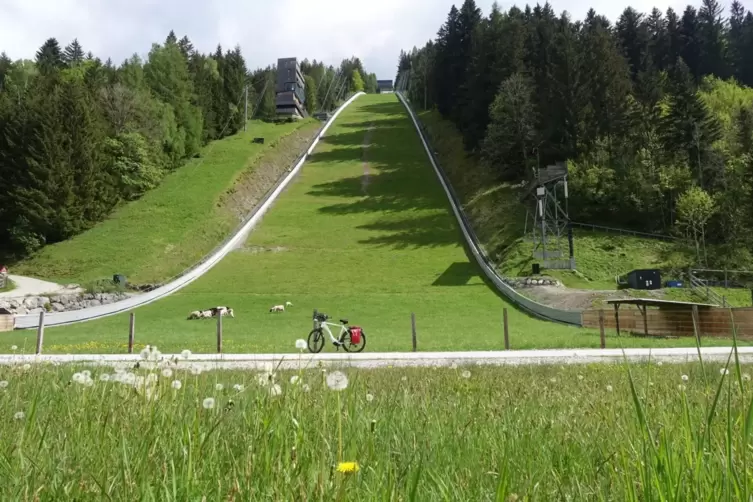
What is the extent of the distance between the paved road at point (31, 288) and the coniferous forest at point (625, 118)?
37412mm

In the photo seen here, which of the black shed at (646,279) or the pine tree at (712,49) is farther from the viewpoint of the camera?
the pine tree at (712,49)

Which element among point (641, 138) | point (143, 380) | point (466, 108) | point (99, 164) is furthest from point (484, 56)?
point (143, 380)

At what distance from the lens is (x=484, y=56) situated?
68.1m

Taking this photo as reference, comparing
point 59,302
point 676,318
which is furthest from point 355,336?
point 59,302

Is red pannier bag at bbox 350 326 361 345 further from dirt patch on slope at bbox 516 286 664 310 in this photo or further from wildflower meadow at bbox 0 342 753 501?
dirt patch on slope at bbox 516 286 664 310

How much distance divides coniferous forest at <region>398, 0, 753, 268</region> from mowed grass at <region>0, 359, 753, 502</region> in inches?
1541

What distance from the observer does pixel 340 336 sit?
16781mm

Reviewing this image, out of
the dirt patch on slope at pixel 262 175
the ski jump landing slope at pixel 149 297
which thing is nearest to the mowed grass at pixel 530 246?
the ski jump landing slope at pixel 149 297

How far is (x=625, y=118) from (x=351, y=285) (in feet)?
110

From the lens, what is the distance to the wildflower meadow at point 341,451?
4.72ft

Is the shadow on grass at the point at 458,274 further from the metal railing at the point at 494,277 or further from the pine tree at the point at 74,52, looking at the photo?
the pine tree at the point at 74,52

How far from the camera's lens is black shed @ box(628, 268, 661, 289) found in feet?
98.6

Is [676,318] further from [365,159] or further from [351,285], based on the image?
[365,159]

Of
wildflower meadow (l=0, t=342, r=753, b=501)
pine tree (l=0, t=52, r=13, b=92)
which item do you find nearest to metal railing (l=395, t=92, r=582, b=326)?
wildflower meadow (l=0, t=342, r=753, b=501)
